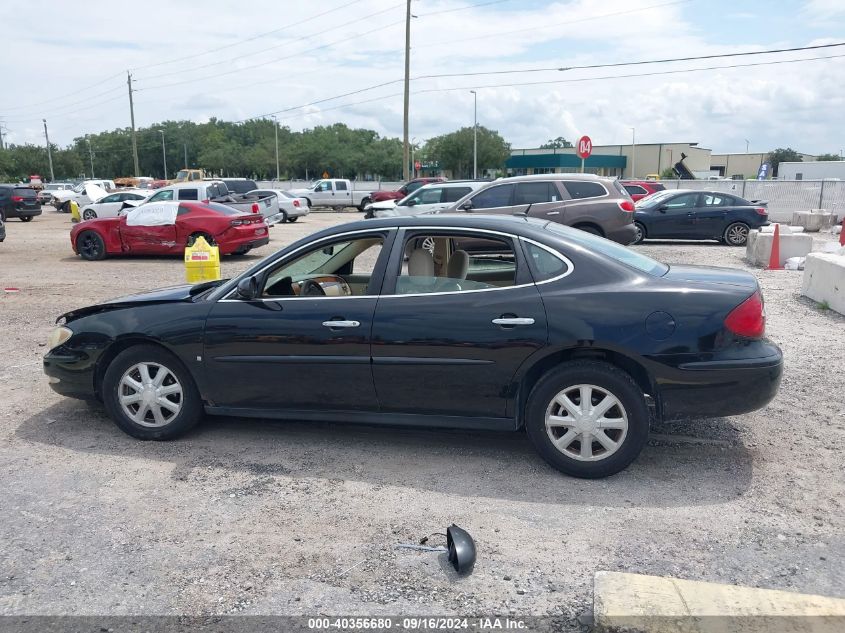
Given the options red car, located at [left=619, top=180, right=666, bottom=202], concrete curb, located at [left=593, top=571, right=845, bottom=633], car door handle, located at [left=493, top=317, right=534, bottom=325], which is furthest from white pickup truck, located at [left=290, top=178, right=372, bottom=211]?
concrete curb, located at [left=593, top=571, right=845, bottom=633]

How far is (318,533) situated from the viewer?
12.8ft

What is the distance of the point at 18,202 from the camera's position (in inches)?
1236

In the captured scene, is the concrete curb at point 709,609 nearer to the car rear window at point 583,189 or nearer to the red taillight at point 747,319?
the red taillight at point 747,319

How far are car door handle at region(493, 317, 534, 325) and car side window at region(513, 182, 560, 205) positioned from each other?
10429 millimetres

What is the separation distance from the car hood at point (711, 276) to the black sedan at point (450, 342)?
1.2 inches

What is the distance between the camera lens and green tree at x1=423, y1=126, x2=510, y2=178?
263 ft

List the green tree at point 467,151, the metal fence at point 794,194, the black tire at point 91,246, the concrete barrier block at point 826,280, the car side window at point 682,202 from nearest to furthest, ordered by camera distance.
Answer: the concrete barrier block at point 826,280 < the black tire at point 91,246 < the car side window at point 682,202 < the metal fence at point 794,194 < the green tree at point 467,151

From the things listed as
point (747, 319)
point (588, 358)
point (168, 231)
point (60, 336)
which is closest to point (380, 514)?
point (588, 358)

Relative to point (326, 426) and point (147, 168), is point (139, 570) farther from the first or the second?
point (147, 168)

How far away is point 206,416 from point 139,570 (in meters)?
2.13

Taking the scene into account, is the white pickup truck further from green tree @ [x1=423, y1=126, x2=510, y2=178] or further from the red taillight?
green tree @ [x1=423, y1=126, x2=510, y2=178]

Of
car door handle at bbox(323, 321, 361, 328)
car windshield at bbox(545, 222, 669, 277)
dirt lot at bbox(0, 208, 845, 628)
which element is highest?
car windshield at bbox(545, 222, 669, 277)

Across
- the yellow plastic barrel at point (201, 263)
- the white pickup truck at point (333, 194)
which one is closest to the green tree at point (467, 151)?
the white pickup truck at point (333, 194)

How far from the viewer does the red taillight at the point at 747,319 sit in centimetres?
433
